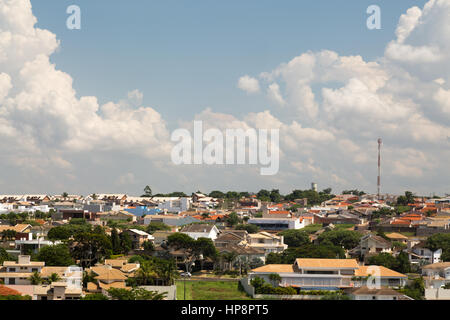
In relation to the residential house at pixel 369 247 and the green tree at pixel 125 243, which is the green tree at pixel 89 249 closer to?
the green tree at pixel 125 243

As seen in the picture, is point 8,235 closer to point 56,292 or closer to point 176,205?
point 56,292

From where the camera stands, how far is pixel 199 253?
3388 cm

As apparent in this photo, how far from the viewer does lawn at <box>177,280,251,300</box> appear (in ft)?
82.1

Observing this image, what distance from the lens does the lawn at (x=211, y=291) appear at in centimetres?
2502

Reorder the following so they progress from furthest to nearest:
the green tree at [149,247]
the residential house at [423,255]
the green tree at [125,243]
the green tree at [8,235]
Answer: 1. the green tree at [8,235]
2. the green tree at [125,243]
3. the green tree at [149,247]
4. the residential house at [423,255]

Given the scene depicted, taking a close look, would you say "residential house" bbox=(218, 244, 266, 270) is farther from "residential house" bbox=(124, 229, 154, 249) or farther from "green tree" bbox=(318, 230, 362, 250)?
"residential house" bbox=(124, 229, 154, 249)

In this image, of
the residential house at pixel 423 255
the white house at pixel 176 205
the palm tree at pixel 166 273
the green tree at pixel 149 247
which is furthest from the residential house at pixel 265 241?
the white house at pixel 176 205

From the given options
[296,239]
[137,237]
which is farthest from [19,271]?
[296,239]

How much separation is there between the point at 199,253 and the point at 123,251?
5211mm

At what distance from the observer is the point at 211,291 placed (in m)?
26.8
